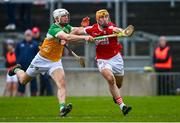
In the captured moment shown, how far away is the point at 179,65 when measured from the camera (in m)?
31.9

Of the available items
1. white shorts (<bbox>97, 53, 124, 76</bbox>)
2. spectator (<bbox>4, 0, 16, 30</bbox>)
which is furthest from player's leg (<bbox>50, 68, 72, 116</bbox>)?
spectator (<bbox>4, 0, 16, 30</bbox>)

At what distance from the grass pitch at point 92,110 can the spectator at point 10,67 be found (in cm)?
381

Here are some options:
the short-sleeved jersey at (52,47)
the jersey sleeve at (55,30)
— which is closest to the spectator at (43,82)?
the short-sleeved jersey at (52,47)

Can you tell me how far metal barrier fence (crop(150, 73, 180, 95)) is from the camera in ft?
93.2

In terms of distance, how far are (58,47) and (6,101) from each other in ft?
14.8

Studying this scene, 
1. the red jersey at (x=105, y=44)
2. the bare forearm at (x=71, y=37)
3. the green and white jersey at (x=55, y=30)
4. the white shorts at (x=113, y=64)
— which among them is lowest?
the white shorts at (x=113, y=64)

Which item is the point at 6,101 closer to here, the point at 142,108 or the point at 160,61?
the point at 142,108

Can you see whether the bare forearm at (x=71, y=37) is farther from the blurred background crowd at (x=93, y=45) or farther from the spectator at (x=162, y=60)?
the spectator at (x=162, y=60)

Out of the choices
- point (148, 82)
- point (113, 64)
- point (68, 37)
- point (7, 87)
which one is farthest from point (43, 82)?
point (68, 37)

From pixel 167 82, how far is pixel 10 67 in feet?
16.3

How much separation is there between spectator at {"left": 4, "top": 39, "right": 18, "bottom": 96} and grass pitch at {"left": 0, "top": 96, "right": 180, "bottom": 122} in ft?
12.5

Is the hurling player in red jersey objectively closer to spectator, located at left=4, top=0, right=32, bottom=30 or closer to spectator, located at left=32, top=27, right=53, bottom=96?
spectator, located at left=32, top=27, right=53, bottom=96

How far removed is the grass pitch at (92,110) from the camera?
1902cm

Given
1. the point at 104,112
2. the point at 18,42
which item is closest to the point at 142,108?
the point at 104,112
